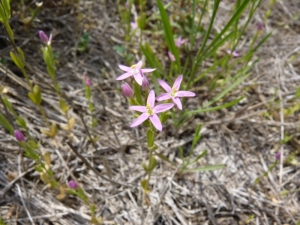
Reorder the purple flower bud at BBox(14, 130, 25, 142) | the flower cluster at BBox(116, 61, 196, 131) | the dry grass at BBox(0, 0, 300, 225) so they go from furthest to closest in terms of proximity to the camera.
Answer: the dry grass at BBox(0, 0, 300, 225) < the purple flower bud at BBox(14, 130, 25, 142) < the flower cluster at BBox(116, 61, 196, 131)

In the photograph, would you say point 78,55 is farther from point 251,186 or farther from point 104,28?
point 251,186

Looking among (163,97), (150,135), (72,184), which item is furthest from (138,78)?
(72,184)

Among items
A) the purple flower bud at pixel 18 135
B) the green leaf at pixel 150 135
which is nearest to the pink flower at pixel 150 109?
the green leaf at pixel 150 135

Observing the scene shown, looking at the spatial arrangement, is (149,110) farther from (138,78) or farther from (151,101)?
(138,78)

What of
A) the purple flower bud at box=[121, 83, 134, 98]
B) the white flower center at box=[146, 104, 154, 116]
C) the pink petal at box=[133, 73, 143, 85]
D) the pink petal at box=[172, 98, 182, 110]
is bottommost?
the white flower center at box=[146, 104, 154, 116]

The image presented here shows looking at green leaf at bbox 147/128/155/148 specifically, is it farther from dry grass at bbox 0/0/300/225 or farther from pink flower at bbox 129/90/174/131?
dry grass at bbox 0/0/300/225

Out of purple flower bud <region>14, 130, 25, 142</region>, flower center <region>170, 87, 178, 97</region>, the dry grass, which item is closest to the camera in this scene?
flower center <region>170, 87, 178, 97</region>

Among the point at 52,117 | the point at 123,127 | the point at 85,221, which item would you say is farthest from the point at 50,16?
the point at 85,221

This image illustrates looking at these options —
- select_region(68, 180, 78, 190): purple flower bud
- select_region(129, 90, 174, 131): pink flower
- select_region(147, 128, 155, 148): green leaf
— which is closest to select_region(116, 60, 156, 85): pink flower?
select_region(129, 90, 174, 131): pink flower

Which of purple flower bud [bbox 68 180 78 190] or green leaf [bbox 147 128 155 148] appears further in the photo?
purple flower bud [bbox 68 180 78 190]
